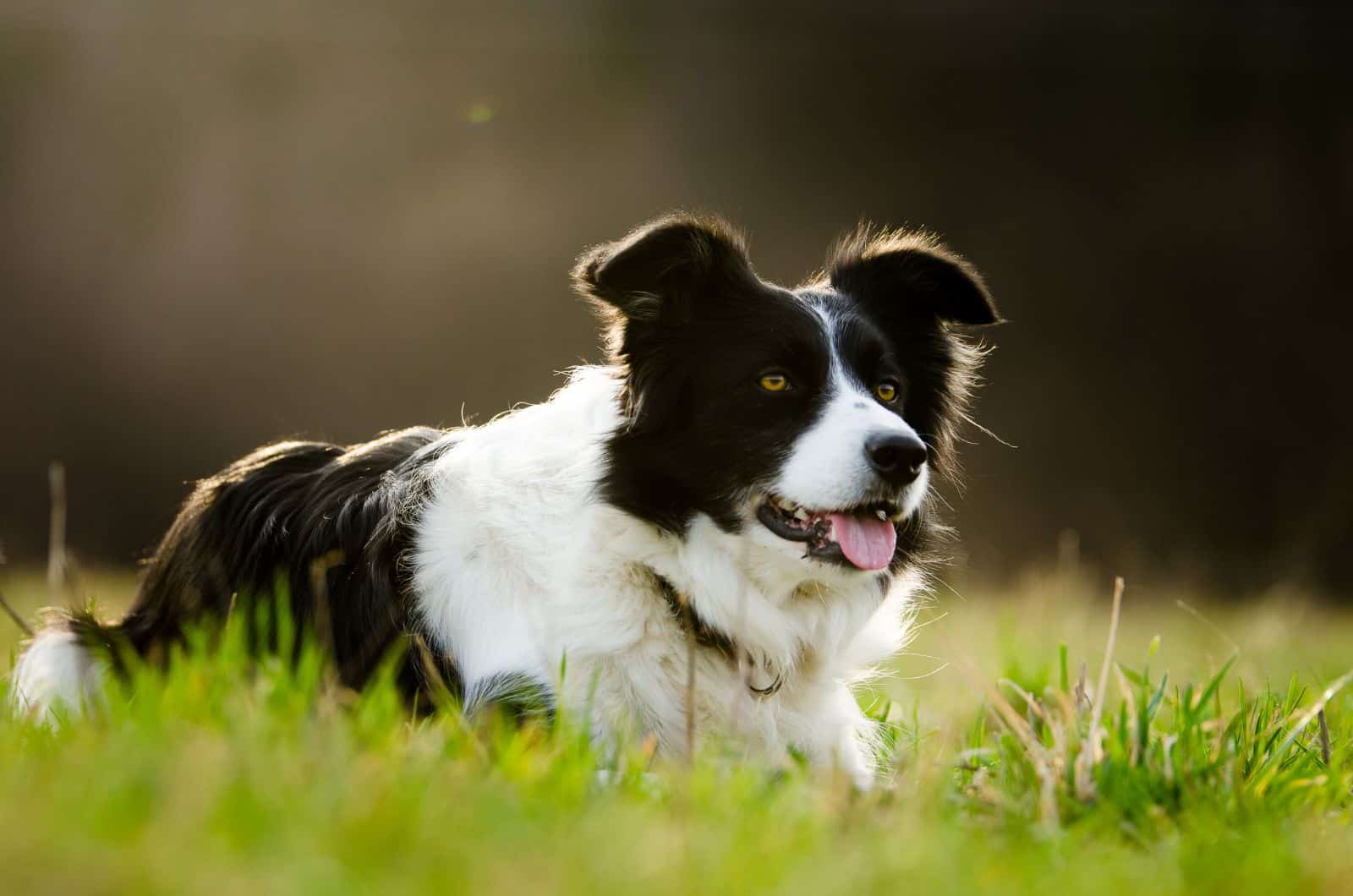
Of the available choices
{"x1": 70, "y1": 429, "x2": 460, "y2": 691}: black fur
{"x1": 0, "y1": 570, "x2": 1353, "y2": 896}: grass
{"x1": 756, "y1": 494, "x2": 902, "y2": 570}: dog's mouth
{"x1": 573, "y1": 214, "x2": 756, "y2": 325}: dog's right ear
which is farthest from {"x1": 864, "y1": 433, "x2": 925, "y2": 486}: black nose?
{"x1": 70, "y1": 429, "x2": 460, "y2": 691}: black fur

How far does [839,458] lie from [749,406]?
0.35 meters

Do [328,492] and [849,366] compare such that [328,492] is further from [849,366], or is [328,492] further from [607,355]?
[849,366]

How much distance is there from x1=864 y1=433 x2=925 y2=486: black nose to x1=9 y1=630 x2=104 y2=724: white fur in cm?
223

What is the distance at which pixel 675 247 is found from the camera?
3.49m

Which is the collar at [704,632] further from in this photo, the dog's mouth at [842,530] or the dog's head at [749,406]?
the dog's mouth at [842,530]

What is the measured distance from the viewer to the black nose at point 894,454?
3154mm

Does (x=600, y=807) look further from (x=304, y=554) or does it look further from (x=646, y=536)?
(x=304, y=554)

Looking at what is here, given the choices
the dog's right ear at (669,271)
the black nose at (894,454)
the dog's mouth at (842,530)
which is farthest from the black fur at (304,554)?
the black nose at (894,454)

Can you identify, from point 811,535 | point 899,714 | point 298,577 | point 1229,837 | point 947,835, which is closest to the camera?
point 947,835

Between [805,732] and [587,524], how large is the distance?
2.77ft

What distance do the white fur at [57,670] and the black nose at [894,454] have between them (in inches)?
87.6

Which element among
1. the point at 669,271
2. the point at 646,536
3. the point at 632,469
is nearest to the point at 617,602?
the point at 646,536

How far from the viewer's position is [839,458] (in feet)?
10.5

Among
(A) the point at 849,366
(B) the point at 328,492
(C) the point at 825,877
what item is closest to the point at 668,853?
(C) the point at 825,877
